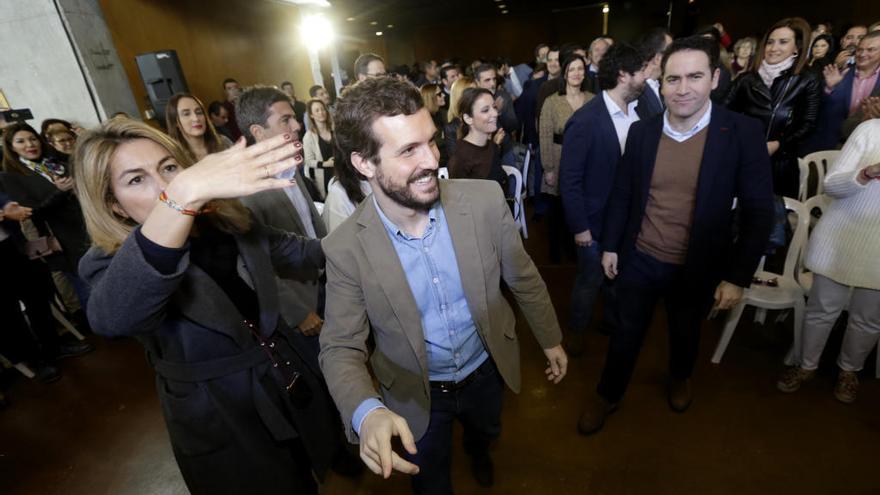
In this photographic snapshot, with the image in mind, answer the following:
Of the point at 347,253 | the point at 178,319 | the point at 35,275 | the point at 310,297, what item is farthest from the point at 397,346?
the point at 35,275

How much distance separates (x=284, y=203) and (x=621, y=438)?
223 centimetres

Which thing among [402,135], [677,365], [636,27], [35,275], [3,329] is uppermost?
[636,27]

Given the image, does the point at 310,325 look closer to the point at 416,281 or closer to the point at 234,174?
the point at 416,281

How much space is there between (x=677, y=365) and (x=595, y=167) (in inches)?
48.9

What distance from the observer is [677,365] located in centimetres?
220

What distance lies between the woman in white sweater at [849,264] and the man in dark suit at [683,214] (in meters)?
0.49

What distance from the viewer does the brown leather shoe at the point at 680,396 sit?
223cm

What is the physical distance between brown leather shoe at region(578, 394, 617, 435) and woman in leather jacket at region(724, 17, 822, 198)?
2455mm

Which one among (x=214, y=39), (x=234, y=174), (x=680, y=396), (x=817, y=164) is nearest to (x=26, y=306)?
(x=234, y=174)

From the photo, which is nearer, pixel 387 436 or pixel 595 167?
pixel 387 436

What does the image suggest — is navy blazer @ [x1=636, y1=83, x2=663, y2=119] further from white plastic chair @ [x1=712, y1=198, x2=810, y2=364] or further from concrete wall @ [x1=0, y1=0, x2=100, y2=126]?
concrete wall @ [x1=0, y1=0, x2=100, y2=126]

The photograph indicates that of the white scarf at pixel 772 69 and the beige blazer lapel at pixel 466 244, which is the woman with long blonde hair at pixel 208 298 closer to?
the beige blazer lapel at pixel 466 244

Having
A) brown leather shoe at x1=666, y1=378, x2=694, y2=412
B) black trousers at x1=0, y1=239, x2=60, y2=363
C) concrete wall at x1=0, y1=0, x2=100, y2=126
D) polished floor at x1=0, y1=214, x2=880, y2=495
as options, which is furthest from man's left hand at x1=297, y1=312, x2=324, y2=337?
concrete wall at x1=0, y1=0, x2=100, y2=126

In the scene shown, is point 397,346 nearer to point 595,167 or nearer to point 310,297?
point 310,297
